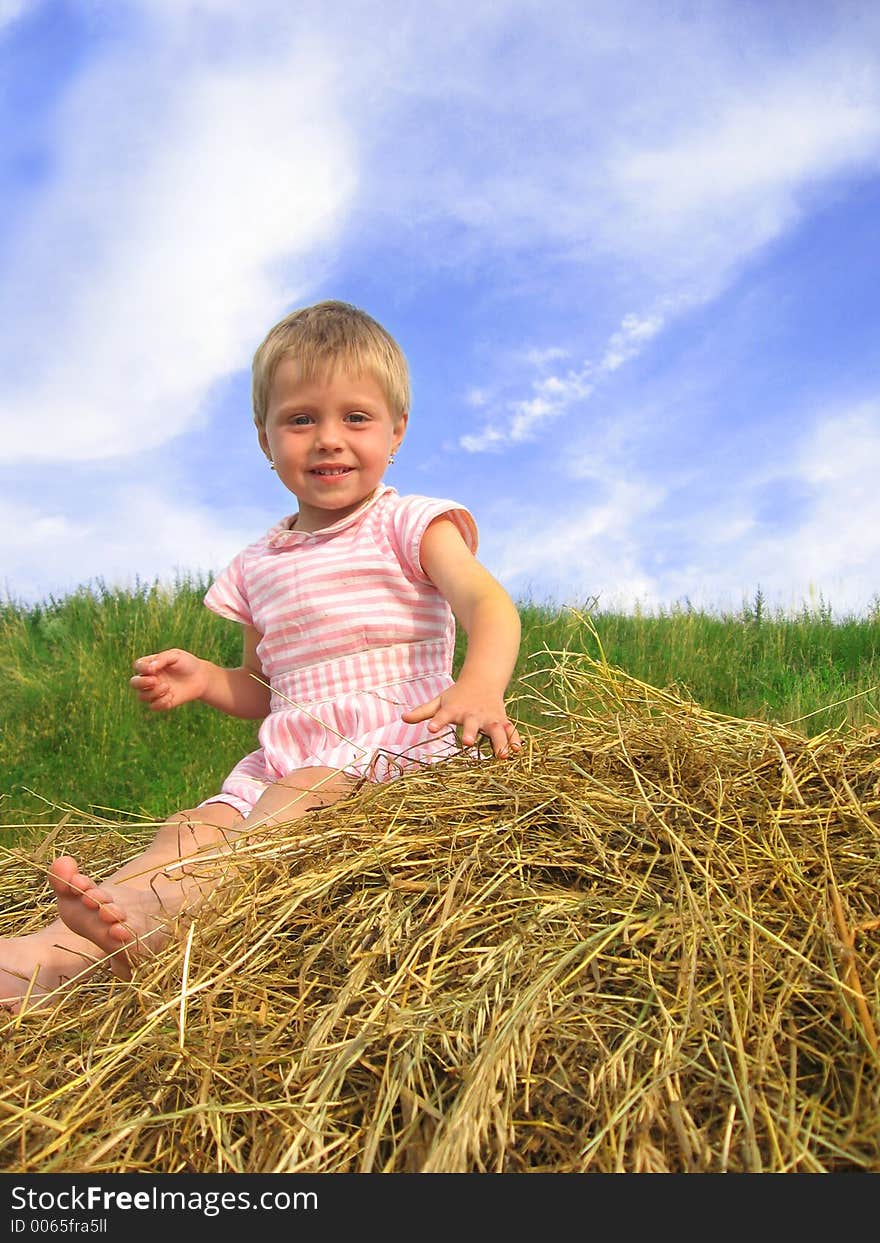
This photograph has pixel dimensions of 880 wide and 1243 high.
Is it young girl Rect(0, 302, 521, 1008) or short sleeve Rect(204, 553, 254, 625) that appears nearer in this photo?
young girl Rect(0, 302, 521, 1008)

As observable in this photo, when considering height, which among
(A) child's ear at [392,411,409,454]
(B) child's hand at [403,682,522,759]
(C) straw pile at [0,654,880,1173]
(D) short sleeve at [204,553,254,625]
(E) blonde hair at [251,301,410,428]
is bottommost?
(C) straw pile at [0,654,880,1173]

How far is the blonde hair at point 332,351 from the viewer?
114 inches

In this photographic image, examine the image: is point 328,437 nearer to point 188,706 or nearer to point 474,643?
point 474,643

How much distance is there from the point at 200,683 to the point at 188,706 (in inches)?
113

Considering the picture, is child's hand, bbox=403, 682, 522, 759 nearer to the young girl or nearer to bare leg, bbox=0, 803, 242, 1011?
the young girl

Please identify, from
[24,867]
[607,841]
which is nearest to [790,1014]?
[607,841]

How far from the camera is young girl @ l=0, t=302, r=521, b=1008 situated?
2.62m

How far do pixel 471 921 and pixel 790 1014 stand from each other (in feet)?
1.75

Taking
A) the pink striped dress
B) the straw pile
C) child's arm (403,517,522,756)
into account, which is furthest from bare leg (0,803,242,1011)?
child's arm (403,517,522,756)

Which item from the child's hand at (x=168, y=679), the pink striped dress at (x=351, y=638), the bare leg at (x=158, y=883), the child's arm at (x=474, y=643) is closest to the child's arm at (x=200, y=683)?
the child's hand at (x=168, y=679)

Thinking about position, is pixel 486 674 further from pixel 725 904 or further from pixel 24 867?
pixel 24 867

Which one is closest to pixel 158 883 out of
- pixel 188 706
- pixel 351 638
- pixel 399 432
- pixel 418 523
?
pixel 351 638

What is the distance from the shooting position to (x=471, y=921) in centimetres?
177

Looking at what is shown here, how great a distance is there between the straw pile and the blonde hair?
4.06 feet
